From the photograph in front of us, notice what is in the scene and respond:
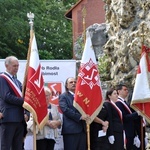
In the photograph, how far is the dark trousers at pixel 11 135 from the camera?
775 centimetres

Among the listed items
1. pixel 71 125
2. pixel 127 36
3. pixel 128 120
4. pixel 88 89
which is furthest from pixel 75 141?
pixel 127 36

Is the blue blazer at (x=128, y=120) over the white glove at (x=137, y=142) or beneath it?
over

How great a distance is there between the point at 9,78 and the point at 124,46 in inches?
211

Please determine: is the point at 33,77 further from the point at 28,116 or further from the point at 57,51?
the point at 57,51

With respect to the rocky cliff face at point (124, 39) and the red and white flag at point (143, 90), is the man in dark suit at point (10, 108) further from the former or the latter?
the rocky cliff face at point (124, 39)

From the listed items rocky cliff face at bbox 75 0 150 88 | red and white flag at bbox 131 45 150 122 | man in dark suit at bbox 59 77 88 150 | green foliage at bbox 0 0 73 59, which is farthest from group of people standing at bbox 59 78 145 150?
green foliage at bbox 0 0 73 59

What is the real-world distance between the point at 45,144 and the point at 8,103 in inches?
46.0

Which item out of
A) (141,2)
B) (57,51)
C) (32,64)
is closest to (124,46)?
(141,2)

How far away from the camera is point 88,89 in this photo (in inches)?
343

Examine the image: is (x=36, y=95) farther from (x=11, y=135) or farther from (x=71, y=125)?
(x=71, y=125)

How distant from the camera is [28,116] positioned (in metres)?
8.28

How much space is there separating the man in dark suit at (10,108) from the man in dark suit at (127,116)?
250 cm

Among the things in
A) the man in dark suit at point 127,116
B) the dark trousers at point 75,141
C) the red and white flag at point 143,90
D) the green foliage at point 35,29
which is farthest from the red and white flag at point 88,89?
the green foliage at point 35,29

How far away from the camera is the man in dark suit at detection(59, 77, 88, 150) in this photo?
8555 millimetres
